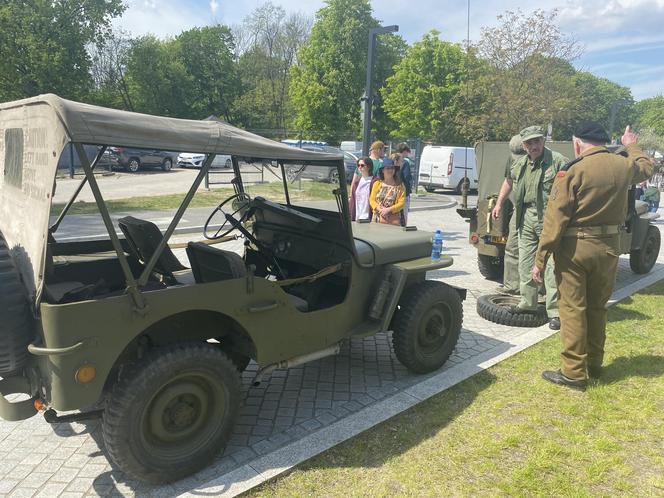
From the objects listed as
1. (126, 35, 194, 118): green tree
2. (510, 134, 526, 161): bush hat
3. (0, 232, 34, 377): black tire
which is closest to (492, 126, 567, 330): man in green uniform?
(510, 134, 526, 161): bush hat

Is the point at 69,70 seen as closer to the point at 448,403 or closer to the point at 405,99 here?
the point at 405,99

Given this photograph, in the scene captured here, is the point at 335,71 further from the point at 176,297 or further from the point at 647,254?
the point at 176,297

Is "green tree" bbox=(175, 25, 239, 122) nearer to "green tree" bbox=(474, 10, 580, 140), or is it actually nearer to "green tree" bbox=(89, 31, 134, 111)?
"green tree" bbox=(89, 31, 134, 111)

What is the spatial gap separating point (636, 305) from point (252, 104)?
4169 centimetres

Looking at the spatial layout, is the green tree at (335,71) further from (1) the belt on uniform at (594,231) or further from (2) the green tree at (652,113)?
(2) the green tree at (652,113)

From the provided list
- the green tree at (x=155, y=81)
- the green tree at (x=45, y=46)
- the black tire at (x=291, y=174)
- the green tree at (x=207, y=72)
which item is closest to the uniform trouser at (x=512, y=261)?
the black tire at (x=291, y=174)

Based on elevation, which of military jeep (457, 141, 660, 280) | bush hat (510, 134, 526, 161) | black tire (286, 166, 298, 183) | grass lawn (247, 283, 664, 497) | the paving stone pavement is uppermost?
bush hat (510, 134, 526, 161)

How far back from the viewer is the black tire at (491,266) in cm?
716

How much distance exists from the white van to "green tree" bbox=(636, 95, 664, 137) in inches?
2541

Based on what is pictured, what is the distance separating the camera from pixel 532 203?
512 centimetres

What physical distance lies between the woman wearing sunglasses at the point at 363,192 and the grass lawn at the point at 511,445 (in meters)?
3.08

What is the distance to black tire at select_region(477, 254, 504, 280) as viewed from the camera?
23.5 feet

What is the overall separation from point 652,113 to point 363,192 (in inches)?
3625

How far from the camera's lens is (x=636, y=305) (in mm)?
5953
